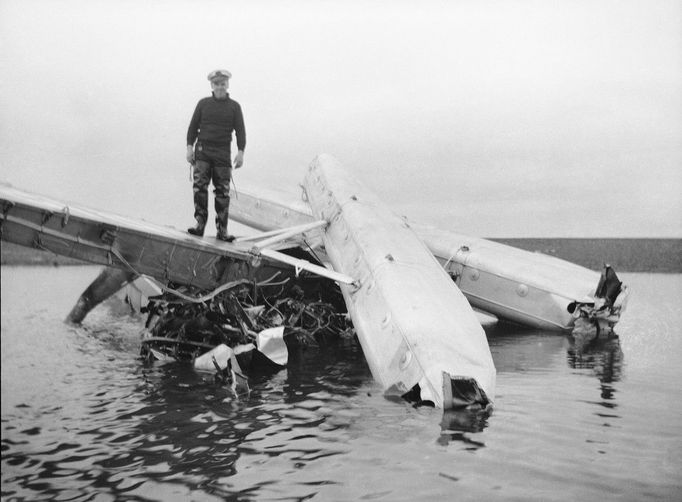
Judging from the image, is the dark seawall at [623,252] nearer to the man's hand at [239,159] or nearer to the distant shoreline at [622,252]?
the distant shoreline at [622,252]

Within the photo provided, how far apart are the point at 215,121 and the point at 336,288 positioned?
4.60 m

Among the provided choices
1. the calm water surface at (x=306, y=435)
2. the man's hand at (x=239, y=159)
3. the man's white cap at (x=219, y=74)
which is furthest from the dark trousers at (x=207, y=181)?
the calm water surface at (x=306, y=435)

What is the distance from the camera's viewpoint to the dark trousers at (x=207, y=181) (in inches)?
399

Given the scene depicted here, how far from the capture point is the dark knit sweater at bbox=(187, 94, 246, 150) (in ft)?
33.0

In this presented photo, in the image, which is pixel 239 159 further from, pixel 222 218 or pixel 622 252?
pixel 622 252

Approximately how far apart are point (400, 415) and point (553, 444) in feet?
4.87

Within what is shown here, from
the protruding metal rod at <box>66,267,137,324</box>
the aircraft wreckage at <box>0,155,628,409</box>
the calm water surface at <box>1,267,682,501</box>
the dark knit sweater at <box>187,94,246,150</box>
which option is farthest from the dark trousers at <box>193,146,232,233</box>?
the protruding metal rod at <box>66,267,137,324</box>

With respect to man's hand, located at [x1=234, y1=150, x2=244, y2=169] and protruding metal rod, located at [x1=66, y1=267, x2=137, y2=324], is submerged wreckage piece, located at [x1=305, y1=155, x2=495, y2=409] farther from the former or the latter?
protruding metal rod, located at [x1=66, y1=267, x2=137, y2=324]

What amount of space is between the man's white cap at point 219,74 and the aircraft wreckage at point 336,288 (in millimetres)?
2575

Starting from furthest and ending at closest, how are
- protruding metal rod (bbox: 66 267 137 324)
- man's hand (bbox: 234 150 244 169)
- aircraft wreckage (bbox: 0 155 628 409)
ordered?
1. protruding metal rod (bbox: 66 267 137 324)
2. man's hand (bbox: 234 150 244 169)
3. aircraft wreckage (bbox: 0 155 628 409)

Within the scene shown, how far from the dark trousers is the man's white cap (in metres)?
1.19

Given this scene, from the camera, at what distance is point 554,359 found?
10156 millimetres

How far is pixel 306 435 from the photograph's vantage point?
5730mm

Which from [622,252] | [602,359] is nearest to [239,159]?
[602,359]
